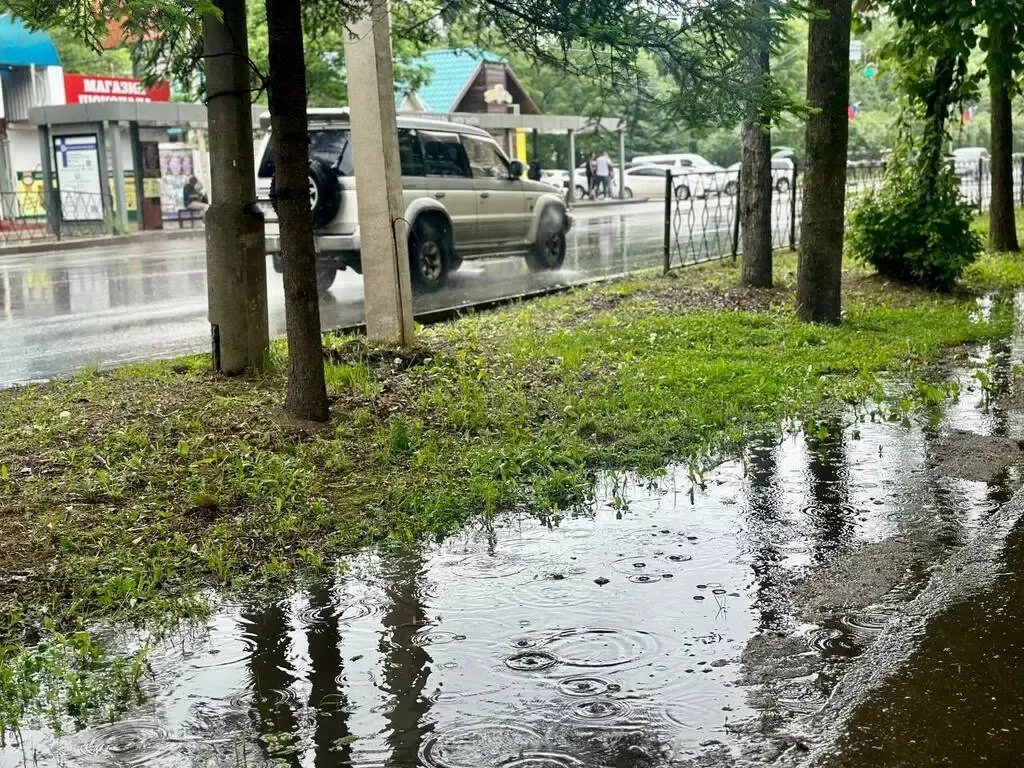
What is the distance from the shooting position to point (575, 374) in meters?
8.94

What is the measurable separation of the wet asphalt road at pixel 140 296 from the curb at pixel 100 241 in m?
0.96

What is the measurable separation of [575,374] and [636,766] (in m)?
5.62

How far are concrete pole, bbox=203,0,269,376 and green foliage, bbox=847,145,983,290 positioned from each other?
26.3 feet

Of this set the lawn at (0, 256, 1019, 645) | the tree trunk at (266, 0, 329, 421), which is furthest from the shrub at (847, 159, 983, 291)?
the tree trunk at (266, 0, 329, 421)

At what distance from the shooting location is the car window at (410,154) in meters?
15.1

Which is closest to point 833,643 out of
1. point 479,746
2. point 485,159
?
point 479,746

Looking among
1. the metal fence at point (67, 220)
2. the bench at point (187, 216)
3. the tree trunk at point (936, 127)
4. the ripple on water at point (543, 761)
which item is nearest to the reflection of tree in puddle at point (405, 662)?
the ripple on water at point (543, 761)

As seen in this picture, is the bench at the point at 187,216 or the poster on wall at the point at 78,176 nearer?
the poster on wall at the point at 78,176

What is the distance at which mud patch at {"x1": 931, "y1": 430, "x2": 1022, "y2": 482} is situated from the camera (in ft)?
21.2

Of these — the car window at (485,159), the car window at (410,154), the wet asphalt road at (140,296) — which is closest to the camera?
the wet asphalt road at (140,296)

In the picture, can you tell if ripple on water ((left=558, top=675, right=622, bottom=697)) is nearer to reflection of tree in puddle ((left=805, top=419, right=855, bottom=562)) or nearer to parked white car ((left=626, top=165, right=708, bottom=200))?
reflection of tree in puddle ((left=805, top=419, right=855, bottom=562))

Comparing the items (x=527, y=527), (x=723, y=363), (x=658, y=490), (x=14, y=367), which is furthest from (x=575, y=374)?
(x=14, y=367)

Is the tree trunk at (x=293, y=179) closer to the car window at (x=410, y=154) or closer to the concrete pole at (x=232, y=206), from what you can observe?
the concrete pole at (x=232, y=206)

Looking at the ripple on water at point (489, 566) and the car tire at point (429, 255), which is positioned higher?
the car tire at point (429, 255)
